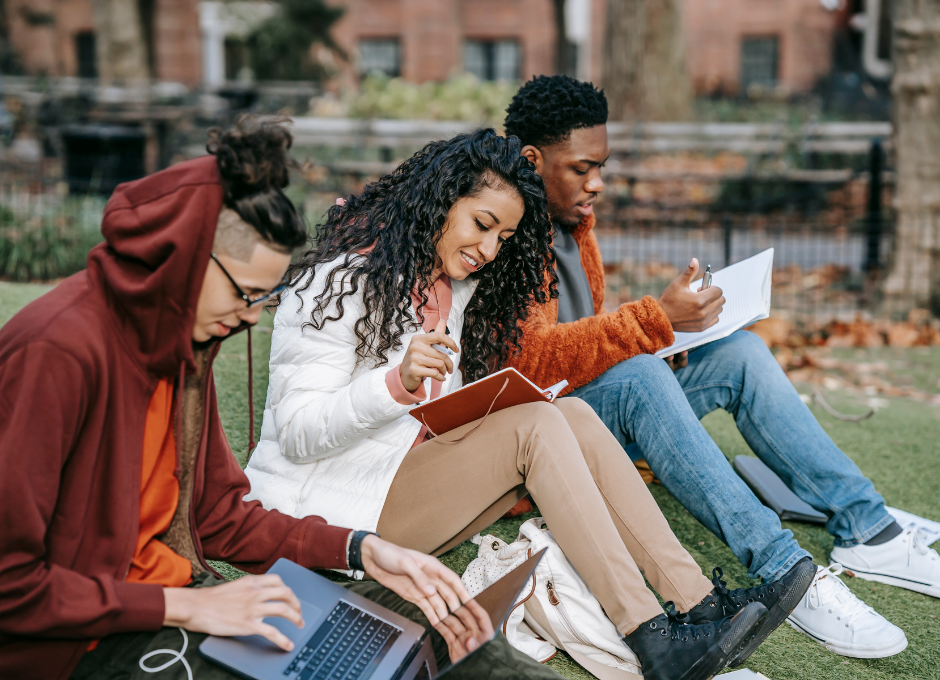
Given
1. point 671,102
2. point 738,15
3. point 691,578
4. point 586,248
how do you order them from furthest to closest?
point 738,15 < point 671,102 < point 586,248 < point 691,578

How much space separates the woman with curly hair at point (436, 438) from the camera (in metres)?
2.20

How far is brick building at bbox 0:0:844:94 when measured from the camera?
2234 centimetres

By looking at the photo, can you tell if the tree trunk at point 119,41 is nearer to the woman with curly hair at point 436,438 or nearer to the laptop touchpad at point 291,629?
the woman with curly hair at point 436,438

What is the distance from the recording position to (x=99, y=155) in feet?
32.4

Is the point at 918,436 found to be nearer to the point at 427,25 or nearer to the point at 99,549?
the point at 99,549

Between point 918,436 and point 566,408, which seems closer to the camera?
point 566,408

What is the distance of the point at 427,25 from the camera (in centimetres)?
2336

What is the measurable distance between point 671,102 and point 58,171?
30.1 feet

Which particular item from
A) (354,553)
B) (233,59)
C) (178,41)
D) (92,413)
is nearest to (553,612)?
(354,553)

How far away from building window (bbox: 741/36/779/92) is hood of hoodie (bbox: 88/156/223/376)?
23.4 meters

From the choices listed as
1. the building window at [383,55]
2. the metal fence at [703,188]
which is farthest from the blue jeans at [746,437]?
the building window at [383,55]

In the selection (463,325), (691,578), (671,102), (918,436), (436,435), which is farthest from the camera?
(671,102)

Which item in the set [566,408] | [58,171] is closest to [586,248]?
[566,408]

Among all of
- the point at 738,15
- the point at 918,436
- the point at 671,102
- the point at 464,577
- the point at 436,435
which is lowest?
the point at 918,436
